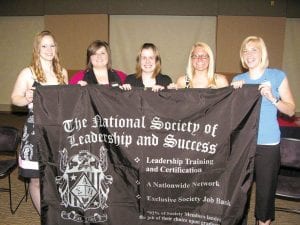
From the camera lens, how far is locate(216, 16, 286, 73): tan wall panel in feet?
25.4

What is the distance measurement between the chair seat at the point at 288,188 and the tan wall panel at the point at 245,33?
510 cm

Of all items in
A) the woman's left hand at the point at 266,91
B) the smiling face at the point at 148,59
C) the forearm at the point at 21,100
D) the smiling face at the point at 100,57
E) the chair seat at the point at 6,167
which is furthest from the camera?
the chair seat at the point at 6,167

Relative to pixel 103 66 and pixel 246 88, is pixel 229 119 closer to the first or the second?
pixel 246 88

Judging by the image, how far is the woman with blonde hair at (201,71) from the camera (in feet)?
9.63

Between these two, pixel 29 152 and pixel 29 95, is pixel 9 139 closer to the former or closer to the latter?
pixel 29 152

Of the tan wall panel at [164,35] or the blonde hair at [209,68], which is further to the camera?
the tan wall panel at [164,35]

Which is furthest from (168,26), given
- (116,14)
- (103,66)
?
(103,66)

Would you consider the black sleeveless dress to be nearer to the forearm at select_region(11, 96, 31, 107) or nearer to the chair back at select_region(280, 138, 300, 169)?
the forearm at select_region(11, 96, 31, 107)

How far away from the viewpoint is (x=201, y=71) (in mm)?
3002

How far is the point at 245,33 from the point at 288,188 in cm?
557

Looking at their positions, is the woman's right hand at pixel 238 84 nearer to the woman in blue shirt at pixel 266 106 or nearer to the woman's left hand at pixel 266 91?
the woman in blue shirt at pixel 266 106

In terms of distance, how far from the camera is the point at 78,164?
2.71m

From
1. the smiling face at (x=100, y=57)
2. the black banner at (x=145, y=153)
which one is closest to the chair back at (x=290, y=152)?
the black banner at (x=145, y=153)

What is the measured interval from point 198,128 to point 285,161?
1.14 m
